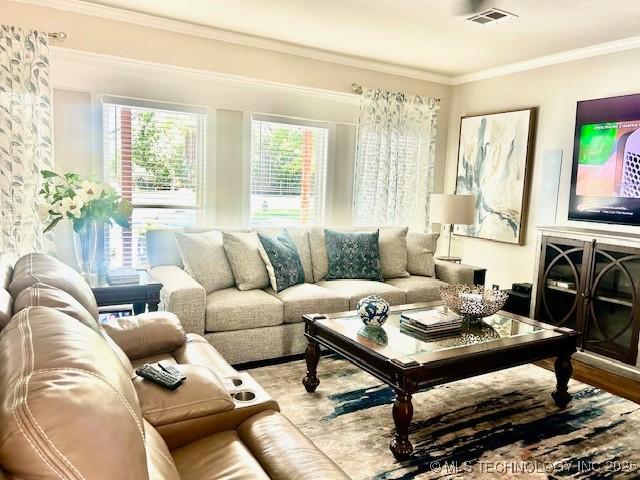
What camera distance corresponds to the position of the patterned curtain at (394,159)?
193 inches

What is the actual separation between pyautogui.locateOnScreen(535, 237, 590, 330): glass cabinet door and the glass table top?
1.01 meters

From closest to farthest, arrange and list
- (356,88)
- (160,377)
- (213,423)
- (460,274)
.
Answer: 1. (213,423)
2. (160,377)
3. (460,274)
4. (356,88)

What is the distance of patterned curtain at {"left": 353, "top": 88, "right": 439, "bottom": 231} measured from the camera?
4.90m

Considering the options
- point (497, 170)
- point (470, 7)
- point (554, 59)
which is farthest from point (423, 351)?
point (554, 59)

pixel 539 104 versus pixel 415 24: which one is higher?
pixel 415 24

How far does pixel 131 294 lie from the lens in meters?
3.01

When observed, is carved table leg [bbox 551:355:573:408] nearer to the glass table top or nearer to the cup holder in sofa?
the glass table top

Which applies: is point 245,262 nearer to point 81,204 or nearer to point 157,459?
point 81,204

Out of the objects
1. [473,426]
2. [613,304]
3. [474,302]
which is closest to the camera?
[473,426]

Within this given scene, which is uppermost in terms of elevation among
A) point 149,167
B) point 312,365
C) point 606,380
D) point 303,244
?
point 149,167

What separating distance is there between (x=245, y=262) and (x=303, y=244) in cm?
65

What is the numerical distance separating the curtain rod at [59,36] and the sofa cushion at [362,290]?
8.82 ft

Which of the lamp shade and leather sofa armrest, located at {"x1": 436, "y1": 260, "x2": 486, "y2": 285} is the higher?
the lamp shade

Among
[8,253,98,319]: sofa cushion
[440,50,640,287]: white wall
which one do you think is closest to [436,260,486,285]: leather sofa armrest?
[440,50,640,287]: white wall
